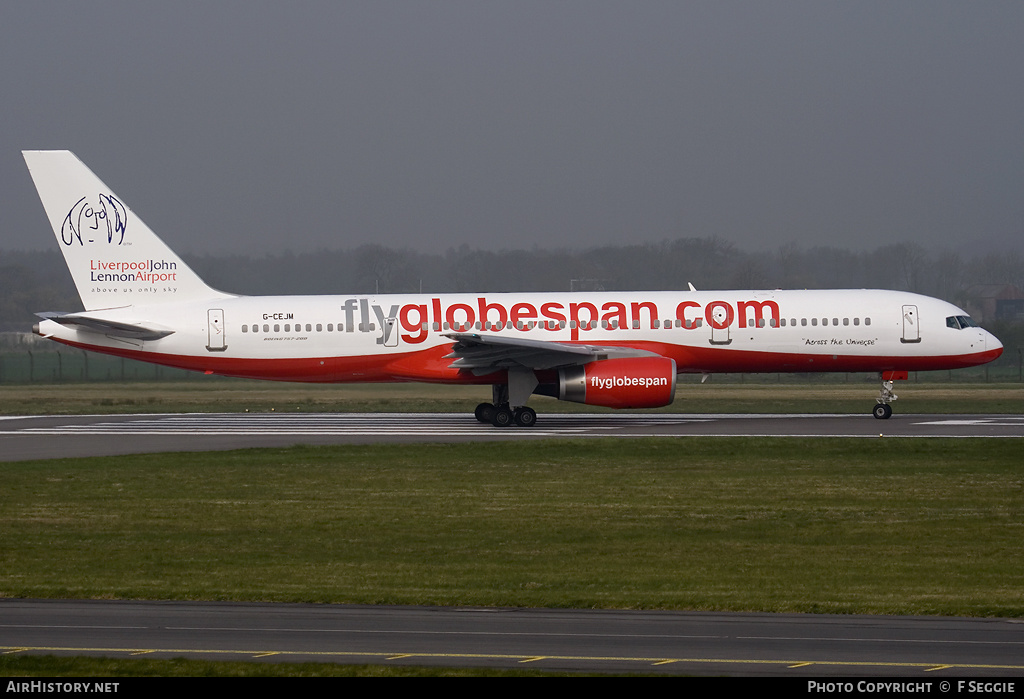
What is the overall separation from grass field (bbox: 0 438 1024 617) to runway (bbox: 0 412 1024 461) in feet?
9.88

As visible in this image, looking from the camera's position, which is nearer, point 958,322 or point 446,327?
point 446,327

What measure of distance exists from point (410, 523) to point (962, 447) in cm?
1438

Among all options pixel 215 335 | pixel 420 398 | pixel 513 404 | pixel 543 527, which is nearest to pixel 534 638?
pixel 543 527

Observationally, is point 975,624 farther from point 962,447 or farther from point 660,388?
point 660,388

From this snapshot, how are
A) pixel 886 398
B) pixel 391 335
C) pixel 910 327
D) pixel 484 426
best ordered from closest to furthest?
1. pixel 484 426
2. pixel 910 327
3. pixel 391 335
4. pixel 886 398

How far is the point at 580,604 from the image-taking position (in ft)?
40.9

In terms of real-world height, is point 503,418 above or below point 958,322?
below

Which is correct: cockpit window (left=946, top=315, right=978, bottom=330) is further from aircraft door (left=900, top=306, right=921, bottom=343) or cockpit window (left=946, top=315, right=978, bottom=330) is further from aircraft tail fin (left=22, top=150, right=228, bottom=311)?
aircraft tail fin (left=22, top=150, right=228, bottom=311)

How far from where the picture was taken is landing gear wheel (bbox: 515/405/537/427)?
34.0 m

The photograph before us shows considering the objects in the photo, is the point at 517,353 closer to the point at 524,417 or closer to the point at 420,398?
Answer: the point at 524,417

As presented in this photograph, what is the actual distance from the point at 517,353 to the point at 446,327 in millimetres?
2966

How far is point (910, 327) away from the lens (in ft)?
113

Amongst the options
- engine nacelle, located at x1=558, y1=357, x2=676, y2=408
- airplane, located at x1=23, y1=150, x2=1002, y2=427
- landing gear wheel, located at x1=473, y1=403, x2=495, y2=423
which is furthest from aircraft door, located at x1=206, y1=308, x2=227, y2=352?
engine nacelle, located at x1=558, y1=357, x2=676, y2=408
